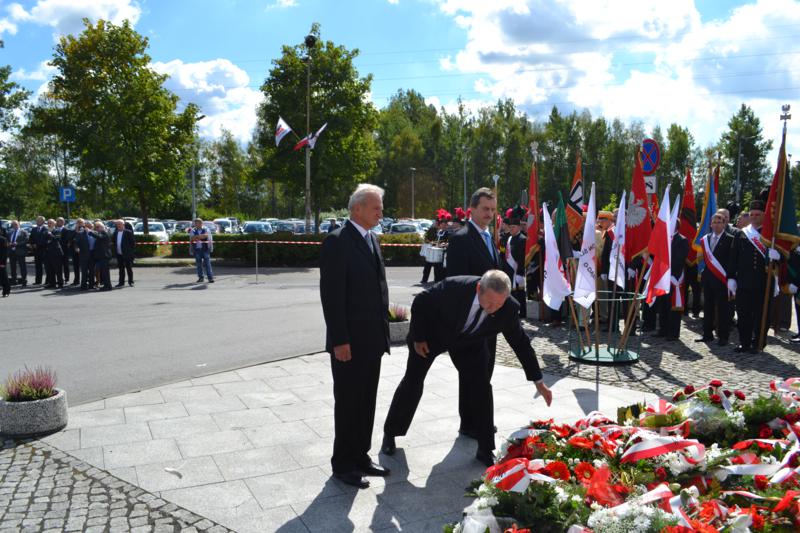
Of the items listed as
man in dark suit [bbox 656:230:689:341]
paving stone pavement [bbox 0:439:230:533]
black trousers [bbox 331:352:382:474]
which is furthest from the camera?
man in dark suit [bbox 656:230:689:341]

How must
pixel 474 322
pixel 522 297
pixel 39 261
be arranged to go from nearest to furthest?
pixel 474 322, pixel 522 297, pixel 39 261

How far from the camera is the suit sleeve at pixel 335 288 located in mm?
4453

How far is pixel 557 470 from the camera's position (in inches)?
135

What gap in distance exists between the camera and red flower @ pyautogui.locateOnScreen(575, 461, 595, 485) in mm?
3396

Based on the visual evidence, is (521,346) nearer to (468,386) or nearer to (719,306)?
(468,386)

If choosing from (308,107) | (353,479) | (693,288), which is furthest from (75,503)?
(308,107)

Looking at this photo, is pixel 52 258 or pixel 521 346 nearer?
pixel 521 346

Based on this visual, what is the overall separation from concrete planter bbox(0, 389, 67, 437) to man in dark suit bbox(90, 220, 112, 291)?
39.2ft

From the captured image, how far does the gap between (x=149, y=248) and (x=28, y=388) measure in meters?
24.0

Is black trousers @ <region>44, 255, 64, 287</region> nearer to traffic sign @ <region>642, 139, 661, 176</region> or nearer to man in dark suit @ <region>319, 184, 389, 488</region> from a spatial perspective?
traffic sign @ <region>642, 139, 661, 176</region>

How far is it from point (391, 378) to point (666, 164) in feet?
220

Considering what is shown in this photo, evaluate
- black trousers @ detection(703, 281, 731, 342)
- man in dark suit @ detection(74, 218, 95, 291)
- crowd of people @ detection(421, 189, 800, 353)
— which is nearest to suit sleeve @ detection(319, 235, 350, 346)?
crowd of people @ detection(421, 189, 800, 353)

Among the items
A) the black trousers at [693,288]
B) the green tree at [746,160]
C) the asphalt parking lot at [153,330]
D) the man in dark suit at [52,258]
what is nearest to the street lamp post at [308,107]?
the asphalt parking lot at [153,330]

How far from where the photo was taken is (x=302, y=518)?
4.08 metres
